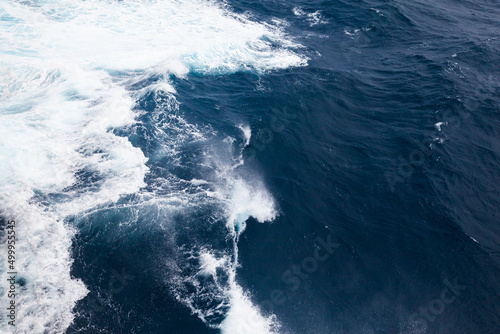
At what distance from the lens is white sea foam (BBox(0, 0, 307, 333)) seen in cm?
2836

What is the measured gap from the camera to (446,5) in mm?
71875

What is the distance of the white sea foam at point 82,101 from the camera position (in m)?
28.4

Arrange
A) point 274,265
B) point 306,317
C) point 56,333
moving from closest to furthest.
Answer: point 56,333, point 306,317, point 274,265

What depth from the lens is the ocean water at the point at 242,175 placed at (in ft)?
90.2

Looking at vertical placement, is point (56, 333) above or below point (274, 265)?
below

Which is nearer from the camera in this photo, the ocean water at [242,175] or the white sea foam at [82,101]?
the ocean water at [242,175]

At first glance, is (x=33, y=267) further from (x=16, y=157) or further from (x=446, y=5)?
(x=446, y=5)

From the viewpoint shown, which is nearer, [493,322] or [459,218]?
[493,322]

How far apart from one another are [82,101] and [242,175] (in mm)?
24720

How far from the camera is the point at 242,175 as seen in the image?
36719mm

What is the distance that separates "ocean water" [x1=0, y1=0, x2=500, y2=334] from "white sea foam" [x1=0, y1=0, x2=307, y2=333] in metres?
0.22

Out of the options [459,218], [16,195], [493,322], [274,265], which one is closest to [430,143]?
[459,218]

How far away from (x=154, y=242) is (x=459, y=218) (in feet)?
108

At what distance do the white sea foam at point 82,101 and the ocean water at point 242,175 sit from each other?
0.73 feet
